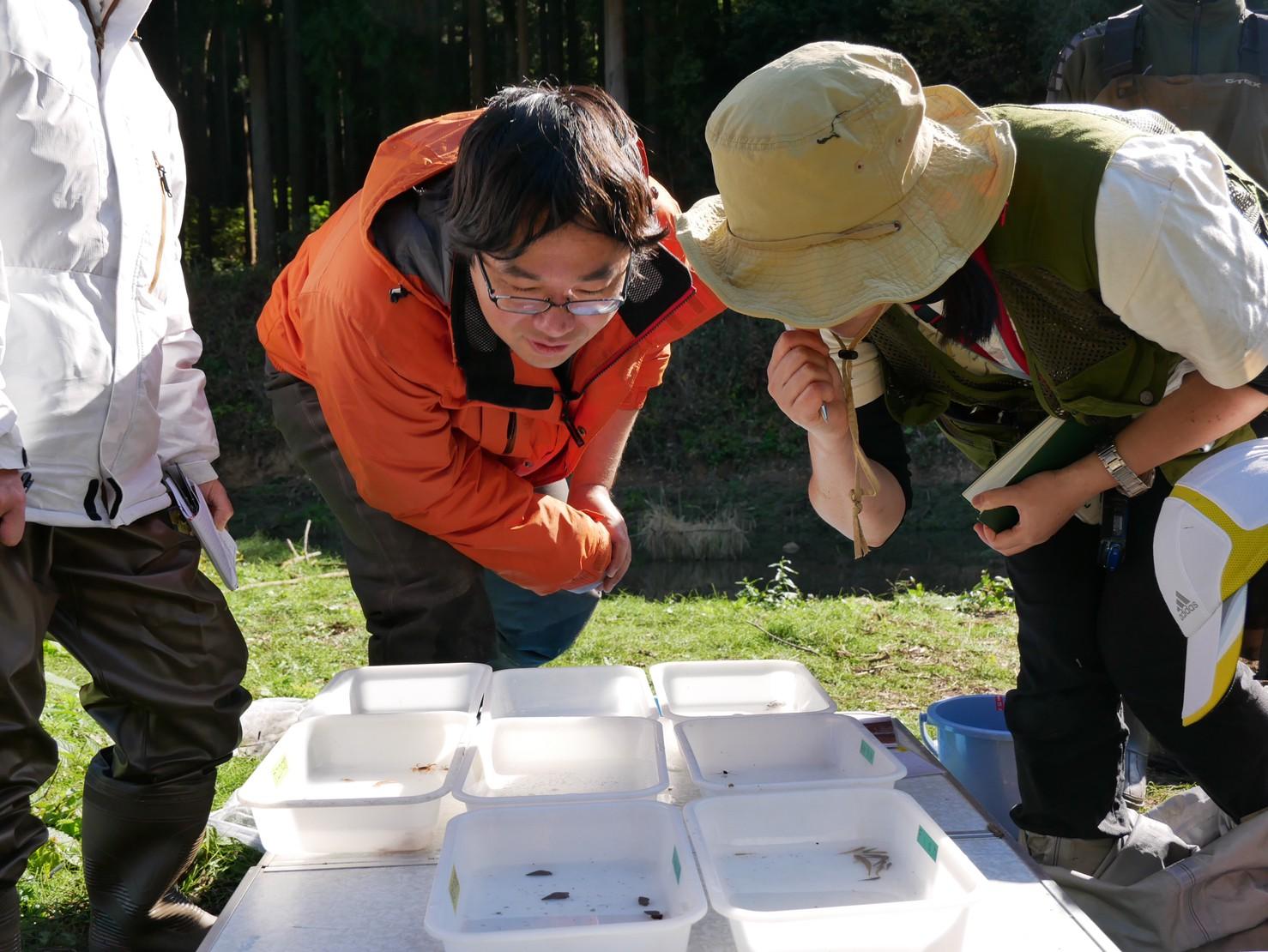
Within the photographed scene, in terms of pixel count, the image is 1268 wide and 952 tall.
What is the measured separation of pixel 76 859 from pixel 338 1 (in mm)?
9639

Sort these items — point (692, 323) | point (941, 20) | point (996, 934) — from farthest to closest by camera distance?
point (941, 20) < point (692, 323) < point (996, 934)

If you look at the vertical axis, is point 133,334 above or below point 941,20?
below

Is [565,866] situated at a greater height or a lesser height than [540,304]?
lesser

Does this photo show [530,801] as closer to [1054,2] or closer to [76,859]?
[76,859]

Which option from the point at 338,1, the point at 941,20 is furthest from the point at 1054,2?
the point at 338,1

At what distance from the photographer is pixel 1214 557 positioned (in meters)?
1.49

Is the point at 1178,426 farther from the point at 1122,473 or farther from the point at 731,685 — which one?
the point at 731,685

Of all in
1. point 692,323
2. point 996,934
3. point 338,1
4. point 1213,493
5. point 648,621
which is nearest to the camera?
point 996,934

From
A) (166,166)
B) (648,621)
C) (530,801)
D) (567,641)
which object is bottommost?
(648,621)

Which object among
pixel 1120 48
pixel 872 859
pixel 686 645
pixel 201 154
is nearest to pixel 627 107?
pixel 201 154

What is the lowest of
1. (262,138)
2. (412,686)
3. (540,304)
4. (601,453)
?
(412,686)

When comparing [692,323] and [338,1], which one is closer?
[692,323]

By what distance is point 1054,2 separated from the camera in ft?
29.2

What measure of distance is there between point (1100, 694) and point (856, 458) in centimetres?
60
